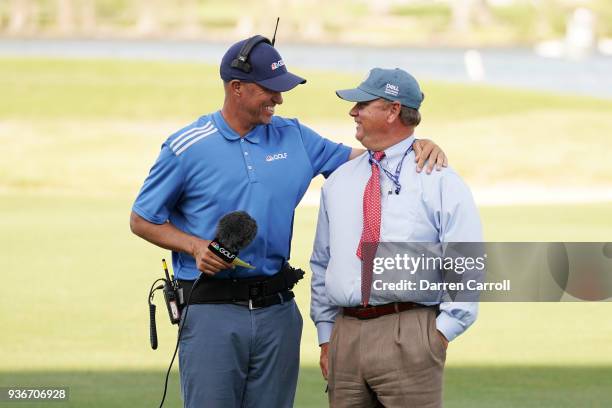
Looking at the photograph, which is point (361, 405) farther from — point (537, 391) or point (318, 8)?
point (318, 8)

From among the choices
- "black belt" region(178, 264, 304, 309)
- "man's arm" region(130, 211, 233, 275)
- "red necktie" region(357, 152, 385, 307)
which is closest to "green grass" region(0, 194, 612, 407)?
"black belt" region(178, 264, 304, 309)

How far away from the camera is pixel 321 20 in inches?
3605

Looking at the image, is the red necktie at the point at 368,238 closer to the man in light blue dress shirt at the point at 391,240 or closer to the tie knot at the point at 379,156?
the man in light blue dress shirt at the point at 391,240

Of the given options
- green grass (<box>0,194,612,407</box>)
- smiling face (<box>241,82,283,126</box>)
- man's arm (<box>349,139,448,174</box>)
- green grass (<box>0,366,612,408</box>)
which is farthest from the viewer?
green grass (<box>0,194,612,407</box>)

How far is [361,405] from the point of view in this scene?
17.1 ft

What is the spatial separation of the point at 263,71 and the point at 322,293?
0.92 metres

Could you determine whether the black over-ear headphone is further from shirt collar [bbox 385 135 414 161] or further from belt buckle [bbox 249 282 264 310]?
belt buckle [bbox 249 282 264 310]

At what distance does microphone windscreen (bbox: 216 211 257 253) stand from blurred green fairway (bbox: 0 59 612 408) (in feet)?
11.3

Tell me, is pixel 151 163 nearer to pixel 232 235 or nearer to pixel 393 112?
pixel 393 112

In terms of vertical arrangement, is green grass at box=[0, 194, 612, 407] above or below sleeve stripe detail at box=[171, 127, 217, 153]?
below

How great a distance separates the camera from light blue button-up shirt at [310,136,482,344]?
16.8ft

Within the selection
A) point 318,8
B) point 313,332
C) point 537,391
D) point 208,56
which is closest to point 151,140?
point 313,332

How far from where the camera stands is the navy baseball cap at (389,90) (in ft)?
17.3

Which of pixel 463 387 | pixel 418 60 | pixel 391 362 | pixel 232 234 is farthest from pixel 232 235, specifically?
pixel 418 60
